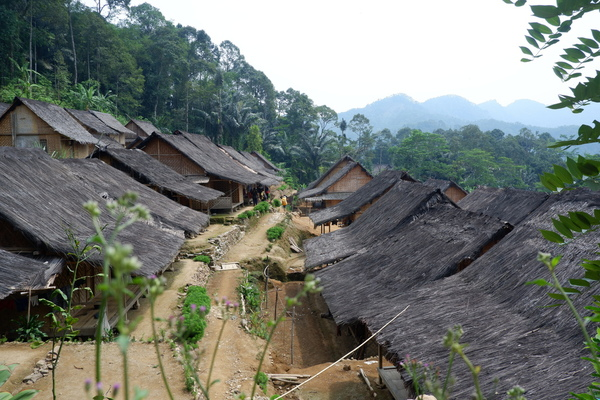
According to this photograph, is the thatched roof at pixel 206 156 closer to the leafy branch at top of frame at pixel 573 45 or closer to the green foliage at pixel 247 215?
the green foliage at pixel 247 215

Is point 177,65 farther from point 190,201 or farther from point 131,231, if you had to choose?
point 131,231

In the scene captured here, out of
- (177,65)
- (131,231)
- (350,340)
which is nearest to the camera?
(131,231)

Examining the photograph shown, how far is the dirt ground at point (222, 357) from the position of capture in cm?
807

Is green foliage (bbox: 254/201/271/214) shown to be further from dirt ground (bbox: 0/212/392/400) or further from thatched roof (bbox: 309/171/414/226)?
dirt ground (bbox: 0/212/392/400)

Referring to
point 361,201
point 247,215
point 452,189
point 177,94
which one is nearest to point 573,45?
point 361,201

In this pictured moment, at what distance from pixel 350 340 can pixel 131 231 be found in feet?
24.7

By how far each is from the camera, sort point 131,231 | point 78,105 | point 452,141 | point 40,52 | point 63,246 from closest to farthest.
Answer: point 63,246 < point 131,231 < point 78,105 < point 40,52 < point 452,141

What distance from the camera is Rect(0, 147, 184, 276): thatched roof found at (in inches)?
358

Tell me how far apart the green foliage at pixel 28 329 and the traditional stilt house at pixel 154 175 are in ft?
34.7

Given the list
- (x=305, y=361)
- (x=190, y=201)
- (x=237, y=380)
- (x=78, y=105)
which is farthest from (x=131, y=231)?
(x=78, y=105)

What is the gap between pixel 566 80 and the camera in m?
1.68

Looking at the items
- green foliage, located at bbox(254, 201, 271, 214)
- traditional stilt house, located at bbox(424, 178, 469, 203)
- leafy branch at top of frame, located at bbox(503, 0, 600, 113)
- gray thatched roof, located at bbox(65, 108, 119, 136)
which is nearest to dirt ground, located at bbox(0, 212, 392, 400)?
leafy branch at top of frame, located at bbox(503, 0, 600, 113)

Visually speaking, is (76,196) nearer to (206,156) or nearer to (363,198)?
(363,198)

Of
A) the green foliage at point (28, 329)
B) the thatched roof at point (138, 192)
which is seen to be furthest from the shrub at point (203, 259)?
the green foliage at point (28, 329)
